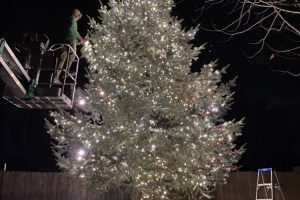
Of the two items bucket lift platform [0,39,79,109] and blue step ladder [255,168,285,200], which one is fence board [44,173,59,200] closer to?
bucket lift platform [0,39,79,109]

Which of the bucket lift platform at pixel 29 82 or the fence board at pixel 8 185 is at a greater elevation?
the bucket lift platform at pixel 29 82

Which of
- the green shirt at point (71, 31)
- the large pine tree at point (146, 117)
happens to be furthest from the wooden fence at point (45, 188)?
the green shirt at point (71, 31)

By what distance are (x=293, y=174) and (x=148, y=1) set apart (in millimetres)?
7324

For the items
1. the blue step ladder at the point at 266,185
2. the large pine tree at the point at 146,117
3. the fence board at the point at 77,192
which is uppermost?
the large pine tree at the point at 146,117

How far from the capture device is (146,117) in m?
9.97

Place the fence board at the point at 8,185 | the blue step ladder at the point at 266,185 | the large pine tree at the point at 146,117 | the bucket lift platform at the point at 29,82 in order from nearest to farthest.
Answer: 1. the bucket lift platform at the point at 29,82
2. the large pine tree at the point at 146,117
3. the fence board at the point at 8,185
4. the blue step ladder at the point at 266,185

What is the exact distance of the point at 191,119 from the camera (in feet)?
33.4

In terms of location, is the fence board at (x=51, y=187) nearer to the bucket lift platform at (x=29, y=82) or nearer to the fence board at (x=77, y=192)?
the fence board at (x=77, y=192)

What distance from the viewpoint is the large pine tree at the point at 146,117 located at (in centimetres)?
1012

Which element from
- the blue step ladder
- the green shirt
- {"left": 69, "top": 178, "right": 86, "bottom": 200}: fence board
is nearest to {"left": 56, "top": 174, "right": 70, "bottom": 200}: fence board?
{"left": 69, "top": 178, "right": 86, "bottom": 200}: fence board

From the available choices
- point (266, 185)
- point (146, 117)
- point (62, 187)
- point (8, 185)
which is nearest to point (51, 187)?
point (62, 187)

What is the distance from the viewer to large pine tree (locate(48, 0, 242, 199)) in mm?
10125

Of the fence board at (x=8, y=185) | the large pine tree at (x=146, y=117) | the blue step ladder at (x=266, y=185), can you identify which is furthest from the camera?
the blue step ladder at (x=266, y=185)

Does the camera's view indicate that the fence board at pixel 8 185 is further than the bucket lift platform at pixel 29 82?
Yes
